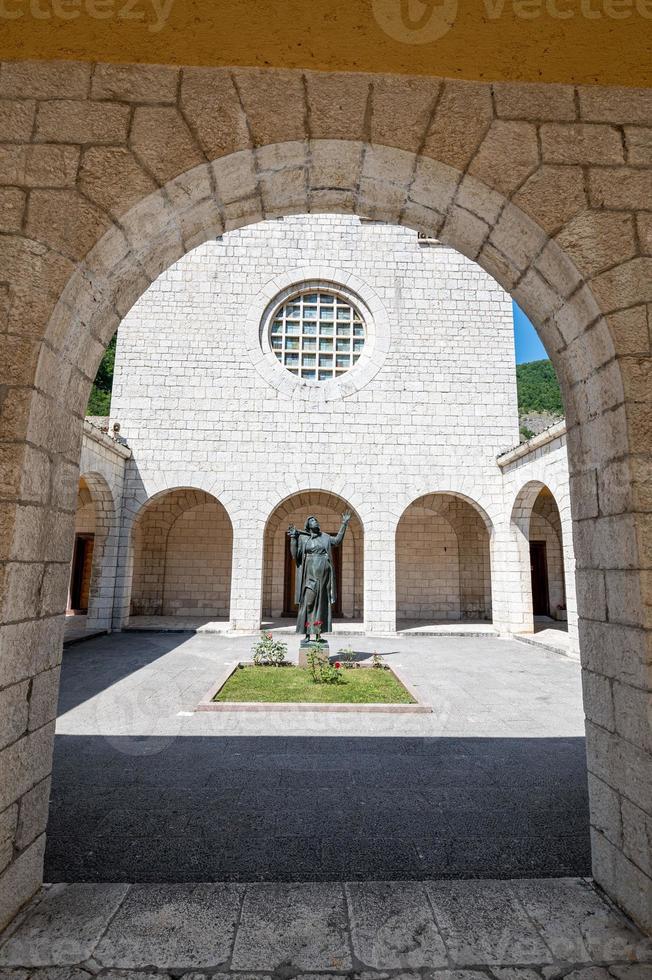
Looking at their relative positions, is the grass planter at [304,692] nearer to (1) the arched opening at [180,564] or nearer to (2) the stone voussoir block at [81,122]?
(2) the stone voussoir block at [81,122]

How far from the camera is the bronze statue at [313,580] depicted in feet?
22.7

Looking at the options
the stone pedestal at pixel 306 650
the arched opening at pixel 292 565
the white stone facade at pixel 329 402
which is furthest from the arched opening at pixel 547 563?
the stone pedestal at pixel 306 650

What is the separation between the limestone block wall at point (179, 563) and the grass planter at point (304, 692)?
637cm

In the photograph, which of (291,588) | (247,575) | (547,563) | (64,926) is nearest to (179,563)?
(291,588)

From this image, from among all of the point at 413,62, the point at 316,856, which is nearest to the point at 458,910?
the point at 316,856

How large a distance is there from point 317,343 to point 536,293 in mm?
9287

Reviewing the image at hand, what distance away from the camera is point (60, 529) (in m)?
1.97

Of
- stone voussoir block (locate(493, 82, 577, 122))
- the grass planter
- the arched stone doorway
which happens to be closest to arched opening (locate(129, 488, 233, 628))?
the grass planter

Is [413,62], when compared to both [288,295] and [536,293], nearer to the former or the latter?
[536,293]

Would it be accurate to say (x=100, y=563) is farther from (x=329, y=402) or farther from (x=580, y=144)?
(x=580, y=144)

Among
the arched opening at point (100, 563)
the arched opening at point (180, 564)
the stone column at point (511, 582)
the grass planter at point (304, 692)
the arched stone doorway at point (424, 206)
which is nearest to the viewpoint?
the arched stone doorway at point (424, 206)

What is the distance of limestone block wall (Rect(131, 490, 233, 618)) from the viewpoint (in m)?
12.4

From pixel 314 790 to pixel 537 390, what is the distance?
3545cm

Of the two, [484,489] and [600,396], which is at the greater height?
[484,489]
